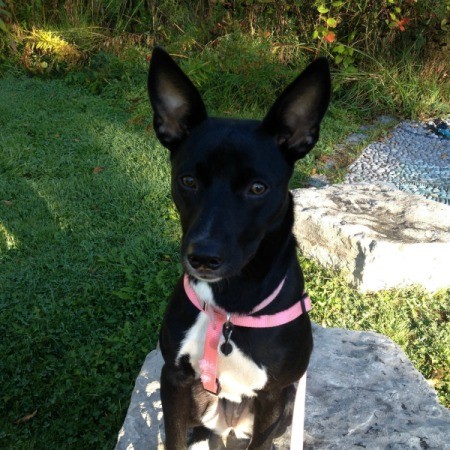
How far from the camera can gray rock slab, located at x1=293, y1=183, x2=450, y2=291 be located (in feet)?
13.0

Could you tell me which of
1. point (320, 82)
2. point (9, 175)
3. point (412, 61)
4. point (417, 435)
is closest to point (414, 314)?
point (417, 435)

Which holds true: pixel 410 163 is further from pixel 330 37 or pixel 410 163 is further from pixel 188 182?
pixel 188 182

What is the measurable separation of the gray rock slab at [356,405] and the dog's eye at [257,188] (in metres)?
1.28

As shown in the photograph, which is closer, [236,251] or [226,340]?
[236,251]

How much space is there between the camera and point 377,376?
2.88 m

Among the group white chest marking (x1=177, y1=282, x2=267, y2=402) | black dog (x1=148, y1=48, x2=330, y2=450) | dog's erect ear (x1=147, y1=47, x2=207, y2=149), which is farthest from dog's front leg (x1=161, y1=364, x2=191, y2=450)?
dog's erect ear (x1=147, y1=47, x2=207, y2=149)

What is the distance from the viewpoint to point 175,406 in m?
2.20

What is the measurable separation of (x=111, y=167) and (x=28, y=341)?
2784mm

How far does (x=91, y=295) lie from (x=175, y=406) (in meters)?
1.83

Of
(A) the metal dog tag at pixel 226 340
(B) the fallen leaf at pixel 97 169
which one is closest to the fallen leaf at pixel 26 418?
(A) the metal dog tag at pixel 226 340

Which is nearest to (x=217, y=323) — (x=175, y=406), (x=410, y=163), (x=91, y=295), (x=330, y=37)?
(x=175, y=406)

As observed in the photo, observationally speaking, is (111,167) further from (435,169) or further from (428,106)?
(428,106)

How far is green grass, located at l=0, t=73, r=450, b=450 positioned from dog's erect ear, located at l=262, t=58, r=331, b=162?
1.87 m

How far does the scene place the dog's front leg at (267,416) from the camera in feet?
7.18
